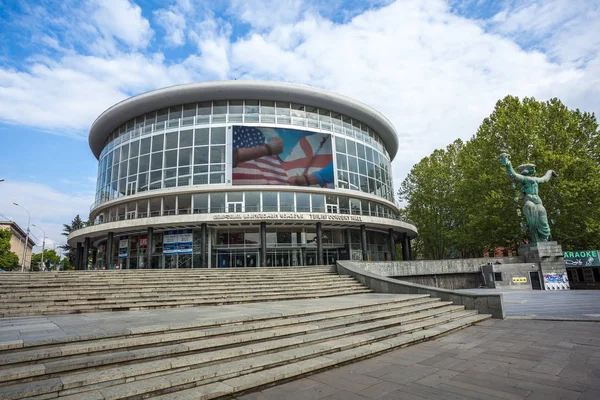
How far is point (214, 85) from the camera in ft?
102

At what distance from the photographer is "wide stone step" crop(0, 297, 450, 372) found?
4.28 metres

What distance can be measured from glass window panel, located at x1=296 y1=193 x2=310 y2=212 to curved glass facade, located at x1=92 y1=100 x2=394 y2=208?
362cm

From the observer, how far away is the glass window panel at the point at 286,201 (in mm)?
29267

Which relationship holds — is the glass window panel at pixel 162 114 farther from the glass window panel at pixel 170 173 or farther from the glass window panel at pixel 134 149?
the glass window panel at pixel 170 173

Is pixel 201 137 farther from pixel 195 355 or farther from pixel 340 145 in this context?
pixel 195 355

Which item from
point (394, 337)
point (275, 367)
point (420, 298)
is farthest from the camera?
point (420, 298)

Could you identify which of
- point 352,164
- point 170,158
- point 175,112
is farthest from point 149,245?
point 352,164

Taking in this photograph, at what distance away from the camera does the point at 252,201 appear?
2895 cm

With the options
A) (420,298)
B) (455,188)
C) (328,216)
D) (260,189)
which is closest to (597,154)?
(455,188)

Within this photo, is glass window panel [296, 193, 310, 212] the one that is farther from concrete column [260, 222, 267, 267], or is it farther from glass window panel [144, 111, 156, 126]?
glass window panel [144, 111, 156, 126]

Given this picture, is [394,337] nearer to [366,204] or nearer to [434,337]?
[434,337]

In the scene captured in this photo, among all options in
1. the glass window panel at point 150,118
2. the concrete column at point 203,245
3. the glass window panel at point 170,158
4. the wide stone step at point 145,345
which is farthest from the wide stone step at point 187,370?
the glass window panel at point 150,118

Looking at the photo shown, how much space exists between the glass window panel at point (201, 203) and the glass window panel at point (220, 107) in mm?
8545

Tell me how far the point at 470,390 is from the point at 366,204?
1190 inches
